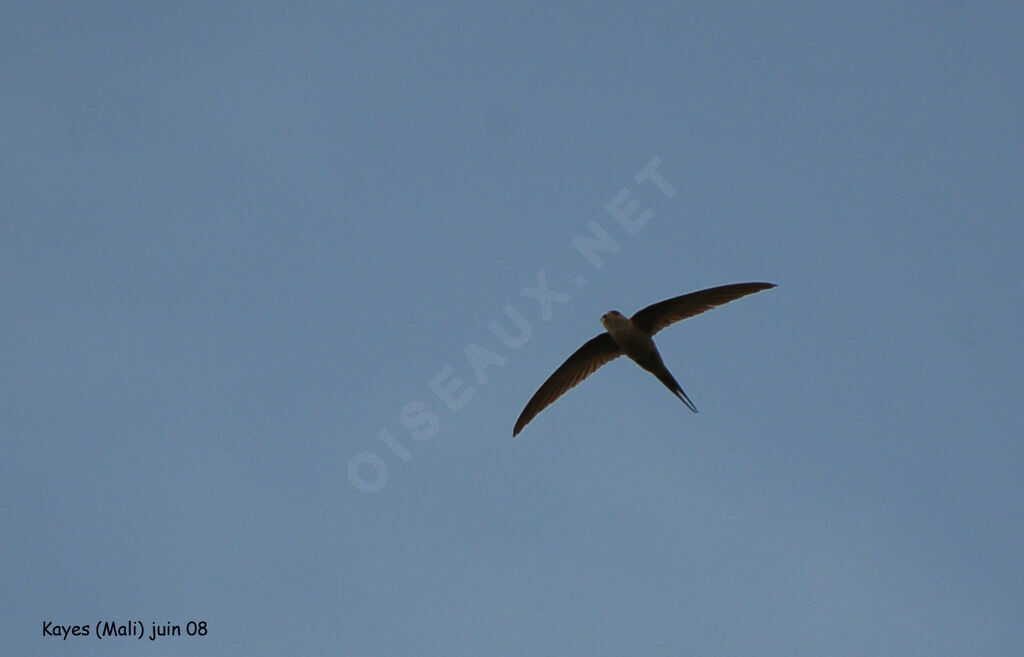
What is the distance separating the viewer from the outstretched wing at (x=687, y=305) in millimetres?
11398

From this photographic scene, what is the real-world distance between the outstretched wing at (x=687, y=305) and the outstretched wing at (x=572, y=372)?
0.62m

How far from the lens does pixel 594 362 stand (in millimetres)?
12344

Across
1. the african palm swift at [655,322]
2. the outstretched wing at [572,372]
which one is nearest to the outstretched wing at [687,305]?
the african palm swift at [655,322]

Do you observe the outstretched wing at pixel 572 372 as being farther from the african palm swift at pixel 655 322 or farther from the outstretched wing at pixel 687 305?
the outstretched wing at pixel 687 305

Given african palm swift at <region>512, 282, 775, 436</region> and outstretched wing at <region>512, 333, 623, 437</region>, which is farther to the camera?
outstretched wing at <region>512, 333, 623, 437</region>

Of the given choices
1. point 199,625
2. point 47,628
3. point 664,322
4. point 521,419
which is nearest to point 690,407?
point 664,322

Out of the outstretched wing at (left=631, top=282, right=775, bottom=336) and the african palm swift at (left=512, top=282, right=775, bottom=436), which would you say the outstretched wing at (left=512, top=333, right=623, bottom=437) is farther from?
the outstretched wing at (left=631, top=282, right=775, bottom=336)

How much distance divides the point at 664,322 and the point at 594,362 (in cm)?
116

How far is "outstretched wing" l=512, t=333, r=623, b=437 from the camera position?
12.1 metres

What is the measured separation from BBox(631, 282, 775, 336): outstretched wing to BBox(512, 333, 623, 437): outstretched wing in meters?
0.62

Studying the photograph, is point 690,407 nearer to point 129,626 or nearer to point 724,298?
point 724,298

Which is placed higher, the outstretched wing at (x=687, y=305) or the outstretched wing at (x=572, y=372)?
the outstretched wing at (x=687, y=305)

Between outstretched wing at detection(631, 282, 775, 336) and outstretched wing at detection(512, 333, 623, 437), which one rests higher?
outstretched wing at detection(631, 282, 775, 336)

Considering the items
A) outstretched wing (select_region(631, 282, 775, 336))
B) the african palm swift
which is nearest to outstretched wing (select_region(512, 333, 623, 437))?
the african palm swift
